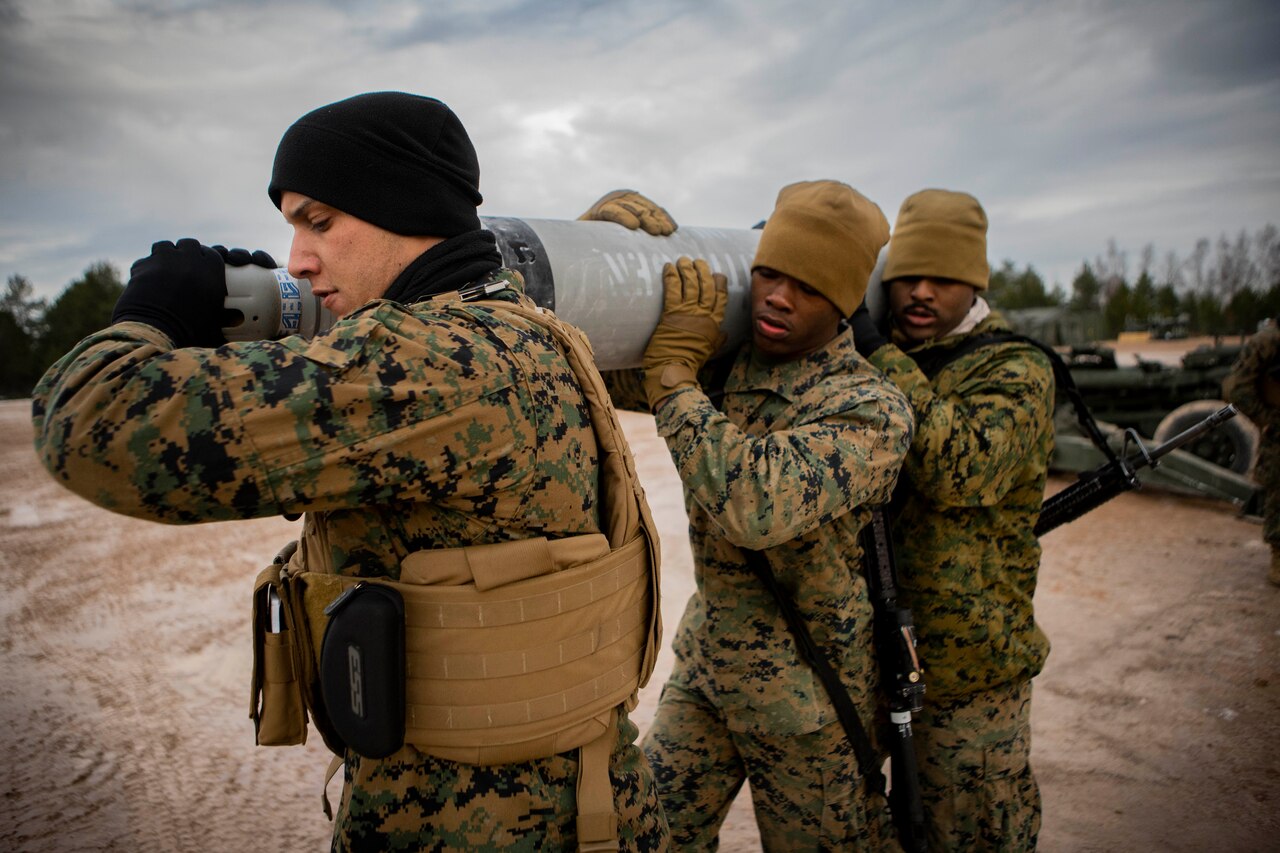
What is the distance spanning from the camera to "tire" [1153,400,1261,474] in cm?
898

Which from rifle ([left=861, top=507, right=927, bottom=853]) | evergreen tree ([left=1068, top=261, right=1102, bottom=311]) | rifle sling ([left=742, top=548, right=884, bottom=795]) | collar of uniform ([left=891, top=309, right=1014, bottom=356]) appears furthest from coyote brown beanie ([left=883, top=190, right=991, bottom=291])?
evergreen tree ([left=1068, top=261, right=1102, bottom=311])

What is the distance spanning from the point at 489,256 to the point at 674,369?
2.34 feet

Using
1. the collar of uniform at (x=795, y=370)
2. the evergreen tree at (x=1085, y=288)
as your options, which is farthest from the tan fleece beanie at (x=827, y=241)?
the evergreen tree at (x=1085, y=288)

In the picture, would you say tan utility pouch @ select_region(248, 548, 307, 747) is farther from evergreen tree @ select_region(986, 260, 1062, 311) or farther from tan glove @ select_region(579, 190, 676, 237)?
evergreen tree @ select_region(986, 260, 1062, 311)

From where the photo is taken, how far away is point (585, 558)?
132 centimetres

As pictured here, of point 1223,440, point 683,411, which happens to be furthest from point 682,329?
point 1223,440

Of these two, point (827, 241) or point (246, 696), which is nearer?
point (827, 241)

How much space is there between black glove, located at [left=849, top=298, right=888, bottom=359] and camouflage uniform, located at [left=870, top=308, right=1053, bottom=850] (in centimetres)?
4

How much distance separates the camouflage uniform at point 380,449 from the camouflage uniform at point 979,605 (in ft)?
4.24

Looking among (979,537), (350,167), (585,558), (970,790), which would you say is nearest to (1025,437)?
(979,537)

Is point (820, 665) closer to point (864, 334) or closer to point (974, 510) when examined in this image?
point (974, 510)

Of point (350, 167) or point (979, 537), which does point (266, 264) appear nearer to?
point (350, 167)

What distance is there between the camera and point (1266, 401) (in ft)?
18.2

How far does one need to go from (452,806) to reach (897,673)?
1.35m
